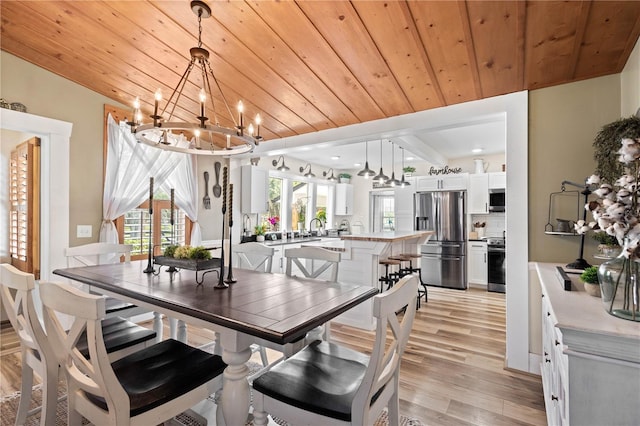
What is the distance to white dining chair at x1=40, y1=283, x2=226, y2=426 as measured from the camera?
1.13 metres

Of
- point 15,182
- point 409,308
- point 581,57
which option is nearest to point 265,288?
point 409,308

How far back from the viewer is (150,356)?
5.25 ft

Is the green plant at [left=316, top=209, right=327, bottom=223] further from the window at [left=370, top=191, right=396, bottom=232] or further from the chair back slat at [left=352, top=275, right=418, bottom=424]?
the chair back slat at [left=352, top=275, right=418, bottom=424]

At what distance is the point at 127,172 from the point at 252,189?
5.76 ft

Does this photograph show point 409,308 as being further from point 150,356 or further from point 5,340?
point 5,340

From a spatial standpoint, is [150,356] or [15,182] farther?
[15,182]

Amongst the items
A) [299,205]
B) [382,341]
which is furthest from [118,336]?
[299,205]

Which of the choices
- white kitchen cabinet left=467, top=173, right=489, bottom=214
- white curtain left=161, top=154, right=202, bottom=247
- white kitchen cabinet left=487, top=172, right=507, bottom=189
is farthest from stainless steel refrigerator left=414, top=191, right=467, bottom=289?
white curtain left=161, top=154, right=202, bottom=247

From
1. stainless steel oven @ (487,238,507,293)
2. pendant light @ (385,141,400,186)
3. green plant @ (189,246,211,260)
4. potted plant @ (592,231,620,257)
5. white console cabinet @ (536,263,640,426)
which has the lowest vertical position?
stainless steel oven @ (487,238,507,293)

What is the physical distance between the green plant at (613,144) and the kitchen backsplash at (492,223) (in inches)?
172

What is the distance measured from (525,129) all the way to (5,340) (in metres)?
5.17

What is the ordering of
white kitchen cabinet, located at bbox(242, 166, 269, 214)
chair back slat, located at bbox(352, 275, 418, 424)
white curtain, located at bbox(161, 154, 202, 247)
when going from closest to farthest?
chair back slat, located at bbox(352, 275, 418, 424) < white curtain, located at bbox(161, 154, 202, 247) < white kitchen cabinet, located at bbox(242, 166, 269, 214)

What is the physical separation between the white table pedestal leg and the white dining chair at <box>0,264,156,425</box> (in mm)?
850

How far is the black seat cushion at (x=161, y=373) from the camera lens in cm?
128
